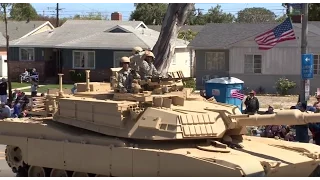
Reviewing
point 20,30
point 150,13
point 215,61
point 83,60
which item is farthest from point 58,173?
point 150,13

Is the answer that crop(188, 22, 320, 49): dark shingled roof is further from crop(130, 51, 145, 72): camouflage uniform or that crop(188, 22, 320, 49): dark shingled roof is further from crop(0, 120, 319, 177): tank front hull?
crop(0, 120, 319, 177): tank front hull

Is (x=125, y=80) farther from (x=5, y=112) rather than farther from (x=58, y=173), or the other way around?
(x=5, y=112)

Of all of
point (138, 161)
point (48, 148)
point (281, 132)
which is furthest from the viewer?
point (281, 132)

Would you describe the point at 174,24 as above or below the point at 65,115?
above

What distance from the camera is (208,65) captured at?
38031 mm

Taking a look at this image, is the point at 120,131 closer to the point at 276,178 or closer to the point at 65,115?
the point at 65,115

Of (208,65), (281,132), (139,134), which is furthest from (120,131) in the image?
(208,65)

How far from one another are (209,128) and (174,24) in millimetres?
13268

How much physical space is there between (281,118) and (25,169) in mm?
5701

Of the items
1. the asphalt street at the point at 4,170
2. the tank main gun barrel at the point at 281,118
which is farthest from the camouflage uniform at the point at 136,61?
→ the asphalt street at the point at 4,170

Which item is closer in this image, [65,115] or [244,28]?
[65,115]

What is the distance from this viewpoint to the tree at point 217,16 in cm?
9081

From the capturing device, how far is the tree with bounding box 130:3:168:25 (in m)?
86.3

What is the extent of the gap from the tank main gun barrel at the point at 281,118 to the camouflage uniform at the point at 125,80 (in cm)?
228
